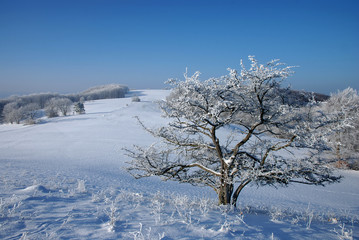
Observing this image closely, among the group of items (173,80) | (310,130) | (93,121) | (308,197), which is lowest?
(308,197)

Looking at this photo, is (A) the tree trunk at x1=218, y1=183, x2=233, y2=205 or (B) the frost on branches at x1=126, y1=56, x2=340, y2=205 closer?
(B) the frost on branches at x1=126, y1=56, x2=340, y2=205

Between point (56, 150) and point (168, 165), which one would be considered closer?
point (168, 165)

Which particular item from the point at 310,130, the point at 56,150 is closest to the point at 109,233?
the point at 310,130

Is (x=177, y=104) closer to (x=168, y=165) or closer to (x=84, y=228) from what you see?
(x=168, y=165)

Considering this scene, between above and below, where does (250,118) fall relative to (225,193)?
above

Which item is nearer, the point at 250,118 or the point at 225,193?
the point at 225,193

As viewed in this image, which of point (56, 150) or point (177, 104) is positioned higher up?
point (177, 104)

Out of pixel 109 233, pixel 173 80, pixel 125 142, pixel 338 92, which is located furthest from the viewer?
pixel 338 92

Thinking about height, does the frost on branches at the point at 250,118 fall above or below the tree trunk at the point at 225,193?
above

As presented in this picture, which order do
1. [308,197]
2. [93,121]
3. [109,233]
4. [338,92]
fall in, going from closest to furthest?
[109,233]
[308,197]
[338,92]
[93,121]

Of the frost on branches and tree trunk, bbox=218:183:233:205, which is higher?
the frost on branches

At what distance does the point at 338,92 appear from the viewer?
2261 centimetres

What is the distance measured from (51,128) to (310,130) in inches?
1190

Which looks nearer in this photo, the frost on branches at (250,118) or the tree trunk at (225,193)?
the frost on branches at (250,118)
